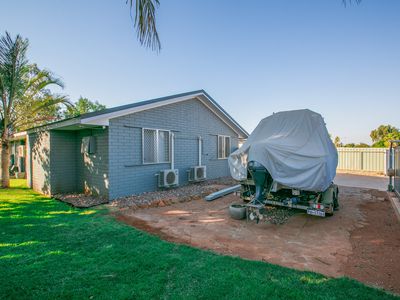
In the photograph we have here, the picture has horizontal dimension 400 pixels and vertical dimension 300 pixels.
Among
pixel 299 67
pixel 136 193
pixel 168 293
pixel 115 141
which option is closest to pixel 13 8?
Result: pixel 115 141

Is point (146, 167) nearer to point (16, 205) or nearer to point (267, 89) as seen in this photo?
point (16, 205)

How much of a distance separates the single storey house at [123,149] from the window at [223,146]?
72.7 inches

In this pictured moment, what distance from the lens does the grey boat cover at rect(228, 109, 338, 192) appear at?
4.88 meters

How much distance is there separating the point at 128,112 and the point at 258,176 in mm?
5276

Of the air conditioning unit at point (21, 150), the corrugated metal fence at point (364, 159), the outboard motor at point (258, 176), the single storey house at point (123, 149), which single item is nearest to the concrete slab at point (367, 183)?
the corrugated metal fence at point (364, 159)

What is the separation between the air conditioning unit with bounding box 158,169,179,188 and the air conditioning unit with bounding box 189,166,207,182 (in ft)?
5.06

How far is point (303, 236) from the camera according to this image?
4.65 m

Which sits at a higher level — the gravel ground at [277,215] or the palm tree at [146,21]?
the palm tree at [146,21]

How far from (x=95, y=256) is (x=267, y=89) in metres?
13.8

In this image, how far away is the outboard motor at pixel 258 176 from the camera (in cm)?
517

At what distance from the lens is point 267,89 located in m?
14.4

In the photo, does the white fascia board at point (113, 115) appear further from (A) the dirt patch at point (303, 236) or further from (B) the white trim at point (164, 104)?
(A) the dirt patch at point (303, 236)

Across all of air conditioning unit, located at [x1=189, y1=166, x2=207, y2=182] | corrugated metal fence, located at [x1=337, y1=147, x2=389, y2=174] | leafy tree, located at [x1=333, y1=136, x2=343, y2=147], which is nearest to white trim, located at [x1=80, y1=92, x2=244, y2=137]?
air conditioning unit, located at [x1=189, y1=166, x2=207, y2=182]

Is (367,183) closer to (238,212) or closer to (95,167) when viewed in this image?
(238,212)
